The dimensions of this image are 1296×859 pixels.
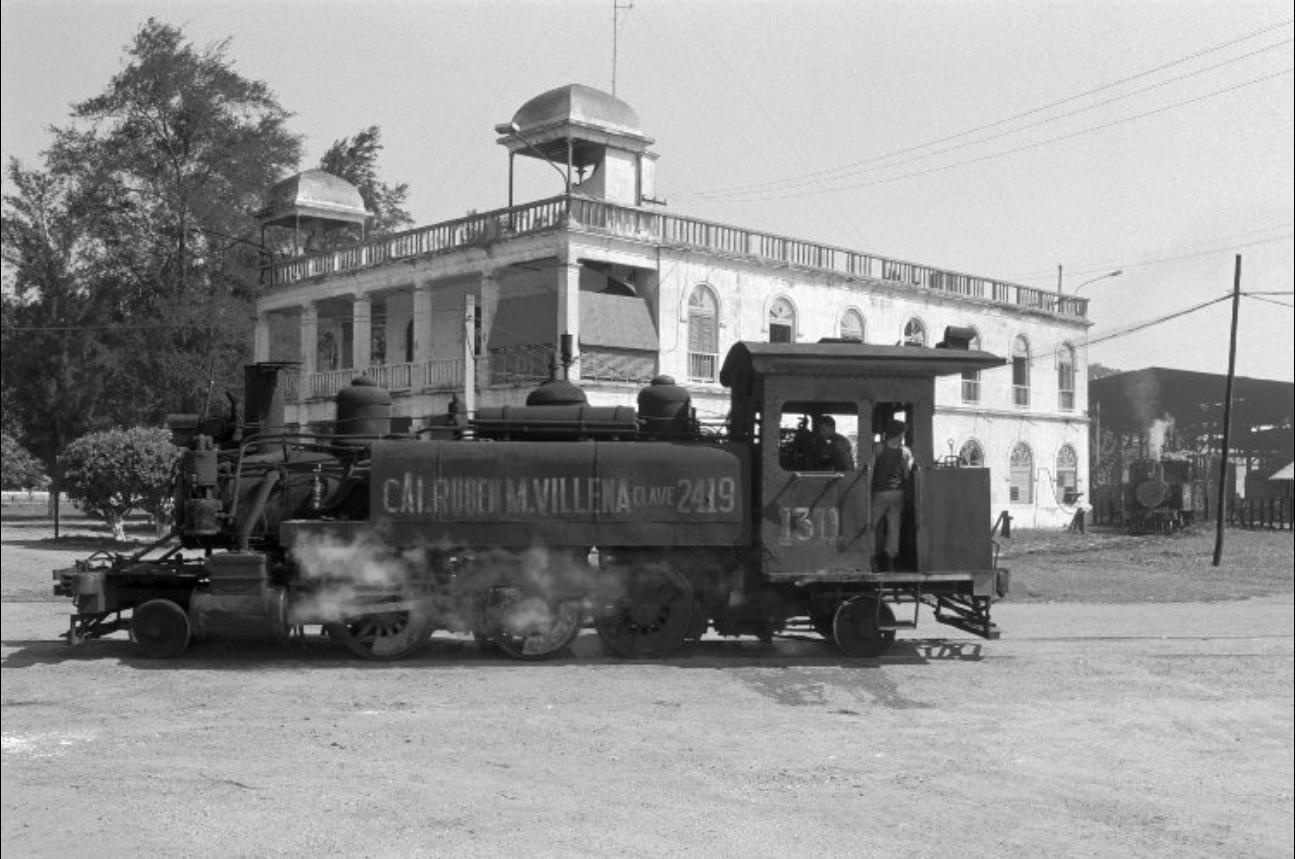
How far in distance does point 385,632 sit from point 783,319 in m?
13.4

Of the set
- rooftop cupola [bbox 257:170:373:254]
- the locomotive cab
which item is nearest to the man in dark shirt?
the locomotive cab

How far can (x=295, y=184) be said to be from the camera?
11.8 metres

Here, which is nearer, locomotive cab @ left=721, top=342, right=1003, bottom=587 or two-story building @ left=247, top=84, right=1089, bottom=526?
locomotive cab @ left=721, top=342, right=1003, bottom=587

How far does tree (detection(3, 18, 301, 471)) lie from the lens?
6.32 m

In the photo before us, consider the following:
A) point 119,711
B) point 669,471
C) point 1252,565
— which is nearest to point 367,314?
point 669,471

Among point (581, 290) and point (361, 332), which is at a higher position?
point (581, 290)

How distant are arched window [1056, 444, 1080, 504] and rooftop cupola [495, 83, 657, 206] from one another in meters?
15.8

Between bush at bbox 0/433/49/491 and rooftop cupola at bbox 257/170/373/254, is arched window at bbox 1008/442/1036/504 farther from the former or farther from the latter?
bush at bbox 0/433/49/491

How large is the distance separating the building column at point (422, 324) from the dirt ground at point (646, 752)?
33.6 feet

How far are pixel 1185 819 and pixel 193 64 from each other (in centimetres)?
619

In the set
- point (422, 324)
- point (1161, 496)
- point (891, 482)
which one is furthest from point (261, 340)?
point (1161, 496)

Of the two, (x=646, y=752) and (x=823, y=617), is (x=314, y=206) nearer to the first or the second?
(x=823, y=617)

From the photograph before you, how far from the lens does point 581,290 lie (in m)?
19.6

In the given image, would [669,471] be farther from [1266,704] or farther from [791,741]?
[1266,704]
